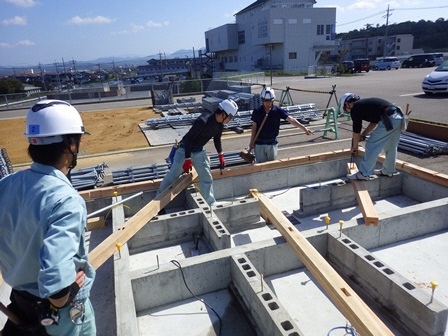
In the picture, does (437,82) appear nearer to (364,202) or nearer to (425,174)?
(425,174)

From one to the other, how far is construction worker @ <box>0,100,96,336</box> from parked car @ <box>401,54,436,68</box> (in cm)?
4420

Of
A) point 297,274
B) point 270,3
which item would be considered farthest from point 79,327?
point 270,3

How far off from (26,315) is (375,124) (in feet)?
17.6

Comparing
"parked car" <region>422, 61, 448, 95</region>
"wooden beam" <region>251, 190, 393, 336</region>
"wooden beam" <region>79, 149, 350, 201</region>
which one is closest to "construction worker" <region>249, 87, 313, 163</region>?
"wooden beam" <region>79, 149, 350, 201</region>

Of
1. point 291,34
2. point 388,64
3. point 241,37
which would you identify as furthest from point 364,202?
point 241,37

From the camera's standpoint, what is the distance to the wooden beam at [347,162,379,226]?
4406 mm

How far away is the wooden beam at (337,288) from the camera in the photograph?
2.71m

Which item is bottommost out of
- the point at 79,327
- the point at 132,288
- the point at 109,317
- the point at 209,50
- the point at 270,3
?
the point at 109,317

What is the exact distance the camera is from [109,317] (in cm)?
367

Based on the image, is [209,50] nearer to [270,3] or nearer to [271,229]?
[270,3]

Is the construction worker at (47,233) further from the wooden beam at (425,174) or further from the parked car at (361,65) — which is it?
the parked car at (361,65)

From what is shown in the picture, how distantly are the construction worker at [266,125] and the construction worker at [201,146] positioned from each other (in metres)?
1.06

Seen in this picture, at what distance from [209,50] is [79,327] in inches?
2722

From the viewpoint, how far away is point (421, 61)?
3844 centimetres
